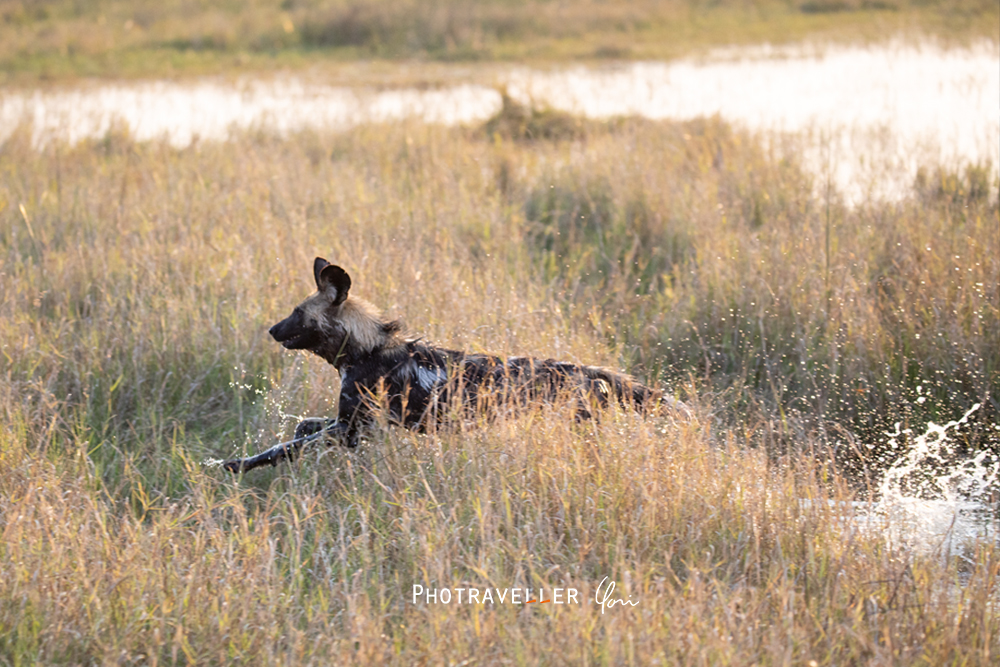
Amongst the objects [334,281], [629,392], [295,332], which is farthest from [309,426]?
[629,392]

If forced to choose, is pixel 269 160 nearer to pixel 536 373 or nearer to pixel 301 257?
pixel 301 257

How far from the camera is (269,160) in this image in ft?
28.6

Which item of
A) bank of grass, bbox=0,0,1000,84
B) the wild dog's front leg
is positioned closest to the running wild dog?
the wild dog's front leg

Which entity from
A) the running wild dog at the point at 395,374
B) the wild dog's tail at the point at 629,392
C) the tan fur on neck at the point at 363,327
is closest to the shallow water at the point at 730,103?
the wild dog's tail at the point at 629,392

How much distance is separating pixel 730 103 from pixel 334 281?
835 cm

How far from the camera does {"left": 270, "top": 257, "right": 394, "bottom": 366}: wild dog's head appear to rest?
4.16m

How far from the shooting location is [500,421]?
3.88 metres

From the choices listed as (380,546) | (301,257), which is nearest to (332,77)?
(301,257)

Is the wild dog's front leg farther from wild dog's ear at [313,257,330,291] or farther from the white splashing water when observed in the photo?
the white splashing water

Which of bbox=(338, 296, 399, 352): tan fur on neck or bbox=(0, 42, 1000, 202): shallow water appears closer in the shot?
bbox=(338, 296, 399, 352): tan fur on neck

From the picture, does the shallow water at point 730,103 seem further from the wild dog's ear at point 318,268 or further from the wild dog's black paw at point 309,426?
the wild dog's black paw at point 309,426

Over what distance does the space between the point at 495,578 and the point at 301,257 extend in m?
3.30
